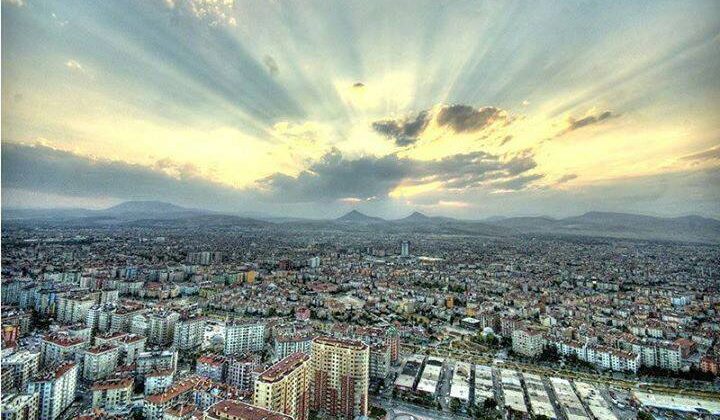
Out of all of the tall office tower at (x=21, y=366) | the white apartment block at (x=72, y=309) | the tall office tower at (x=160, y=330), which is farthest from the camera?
A: the white apartment block at (x=72, y=309)

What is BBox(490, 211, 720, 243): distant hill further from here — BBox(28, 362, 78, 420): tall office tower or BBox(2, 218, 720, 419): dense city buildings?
BBox(28, 362, 78, 420): tall office tower

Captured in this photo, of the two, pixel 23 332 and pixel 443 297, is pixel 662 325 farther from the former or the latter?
pixel 23 332

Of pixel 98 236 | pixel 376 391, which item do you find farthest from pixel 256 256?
pixel 376 391

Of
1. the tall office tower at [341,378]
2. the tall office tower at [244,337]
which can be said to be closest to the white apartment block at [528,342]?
the tall office tower at [341,378]

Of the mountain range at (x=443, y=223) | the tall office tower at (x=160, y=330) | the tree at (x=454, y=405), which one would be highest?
the mountain range at (x=443, y=223)

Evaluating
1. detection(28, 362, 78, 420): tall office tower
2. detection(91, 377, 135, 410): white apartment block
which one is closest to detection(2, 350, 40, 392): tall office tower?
detection(28, 362, 78, 420): tall office tower

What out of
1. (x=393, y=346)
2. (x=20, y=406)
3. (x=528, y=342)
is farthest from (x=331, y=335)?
(x=20, y=406)

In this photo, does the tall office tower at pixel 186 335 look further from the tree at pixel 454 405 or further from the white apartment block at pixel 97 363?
the tree at pixel 454 405
